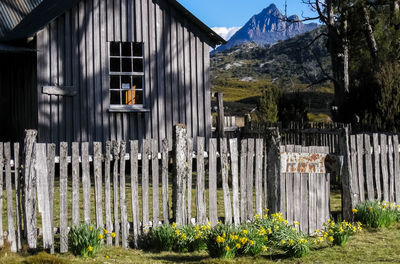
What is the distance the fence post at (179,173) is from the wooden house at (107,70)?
7.51m

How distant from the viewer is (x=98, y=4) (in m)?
14.9

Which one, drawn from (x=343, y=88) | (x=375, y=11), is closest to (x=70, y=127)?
(x=343, y=88)

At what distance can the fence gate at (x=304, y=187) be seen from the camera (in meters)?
7.94

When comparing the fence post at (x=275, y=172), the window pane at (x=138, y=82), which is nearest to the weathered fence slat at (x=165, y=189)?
the fence post at (x=275, y=172)

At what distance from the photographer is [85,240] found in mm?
6781

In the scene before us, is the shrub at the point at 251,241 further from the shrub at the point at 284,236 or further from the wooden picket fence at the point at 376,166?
the wooden picket fence at the point at 376,166

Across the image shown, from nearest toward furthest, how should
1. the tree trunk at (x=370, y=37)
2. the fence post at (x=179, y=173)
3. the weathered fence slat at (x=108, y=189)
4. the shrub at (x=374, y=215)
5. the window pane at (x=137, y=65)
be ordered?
1. the weathered fence slat at (x=108, y=189)
2. the fence post at (x=179, y=173)
3. the shrub at (x=374, y=215)
4. the window pane at (x=137, y=65)
5. the tree trunk at (x=370, y=37)

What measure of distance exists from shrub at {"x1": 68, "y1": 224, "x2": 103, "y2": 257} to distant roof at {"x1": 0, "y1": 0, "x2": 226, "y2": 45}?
28.1 feet

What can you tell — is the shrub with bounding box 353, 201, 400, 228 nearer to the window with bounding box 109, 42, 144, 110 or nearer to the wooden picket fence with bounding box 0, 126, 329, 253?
the wooden picket fence with bounding box 0, 126, 329, 253

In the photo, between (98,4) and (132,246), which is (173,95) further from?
(132,246)

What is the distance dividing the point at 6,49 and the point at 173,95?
4.76 metres

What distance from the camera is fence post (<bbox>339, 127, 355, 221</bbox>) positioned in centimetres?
858

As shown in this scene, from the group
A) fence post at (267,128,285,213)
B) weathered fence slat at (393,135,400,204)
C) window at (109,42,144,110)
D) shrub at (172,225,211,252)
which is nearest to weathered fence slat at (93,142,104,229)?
shrub at (172,225,211,252)

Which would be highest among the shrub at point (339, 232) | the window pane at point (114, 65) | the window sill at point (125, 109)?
the window pane at point (114, 65)
